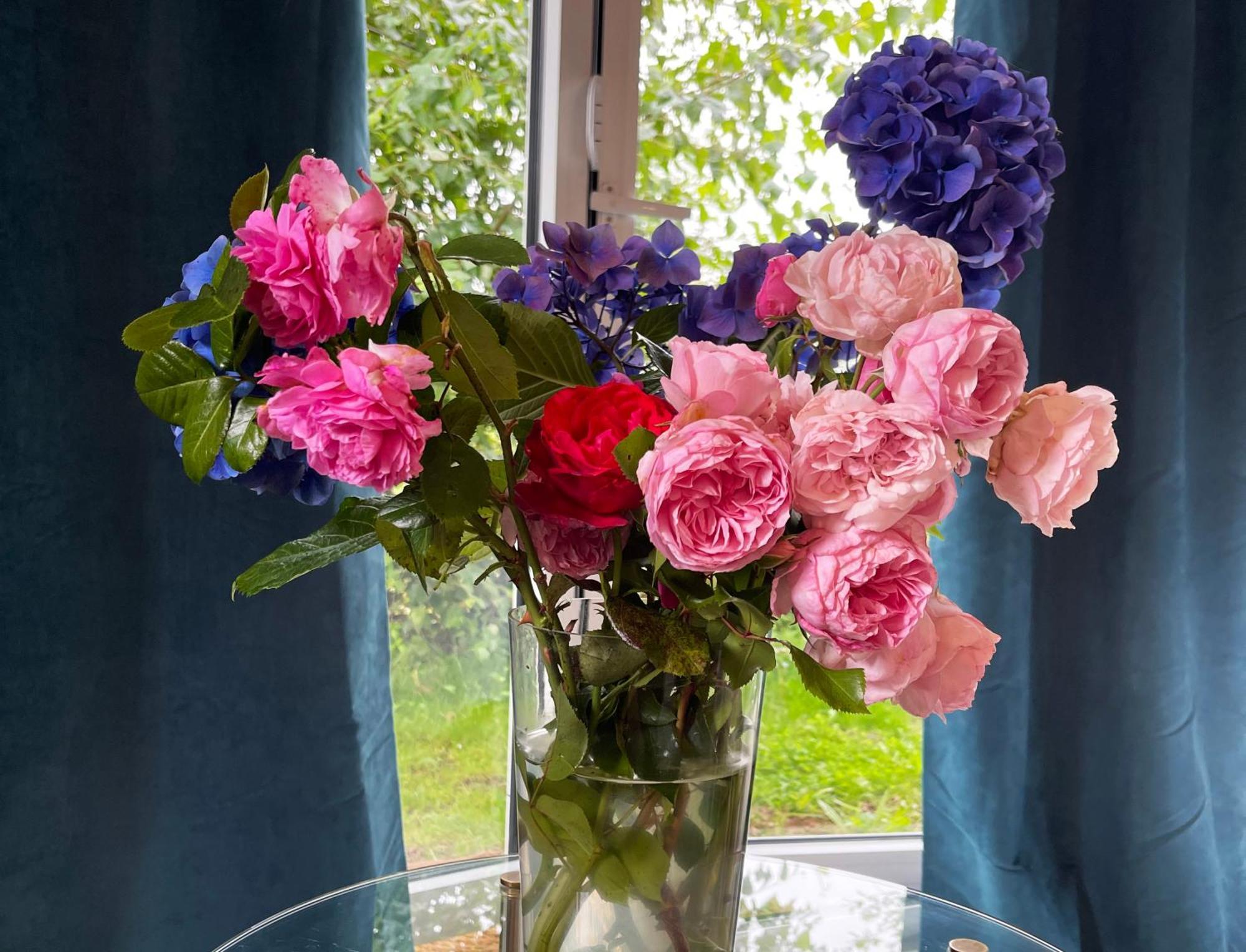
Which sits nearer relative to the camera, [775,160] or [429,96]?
[429,96]

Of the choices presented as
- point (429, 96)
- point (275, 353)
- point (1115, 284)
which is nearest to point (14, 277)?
point (429, 96)

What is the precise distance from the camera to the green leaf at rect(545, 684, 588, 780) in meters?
0.60

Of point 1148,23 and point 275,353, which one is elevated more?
point 1148,23

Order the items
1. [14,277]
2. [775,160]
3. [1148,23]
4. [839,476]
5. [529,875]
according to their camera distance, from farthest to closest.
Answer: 1. [775,160]
2. [1148,23]
3. [14,277]
4. [529,875]
5. [839,476]

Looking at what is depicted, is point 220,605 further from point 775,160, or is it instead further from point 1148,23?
point 1148,23

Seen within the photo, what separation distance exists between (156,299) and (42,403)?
0.52 ft

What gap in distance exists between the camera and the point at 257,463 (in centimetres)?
57

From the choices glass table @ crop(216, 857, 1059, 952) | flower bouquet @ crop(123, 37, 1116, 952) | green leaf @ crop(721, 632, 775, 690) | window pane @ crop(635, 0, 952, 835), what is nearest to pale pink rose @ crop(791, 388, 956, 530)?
flower bouquet @ crop(123, 37, 1116, 952)

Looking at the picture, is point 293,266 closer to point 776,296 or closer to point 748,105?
point 776,296

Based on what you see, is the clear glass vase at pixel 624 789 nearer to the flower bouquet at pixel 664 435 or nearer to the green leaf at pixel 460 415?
the flower bouquet at pixel 664 435

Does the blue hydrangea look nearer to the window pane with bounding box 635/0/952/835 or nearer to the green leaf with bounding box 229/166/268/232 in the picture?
the green leaf with bounding box 229/166/268/232

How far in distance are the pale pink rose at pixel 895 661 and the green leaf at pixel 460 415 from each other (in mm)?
202

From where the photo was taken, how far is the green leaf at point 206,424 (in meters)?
0.51

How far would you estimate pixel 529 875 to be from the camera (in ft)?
2.19
